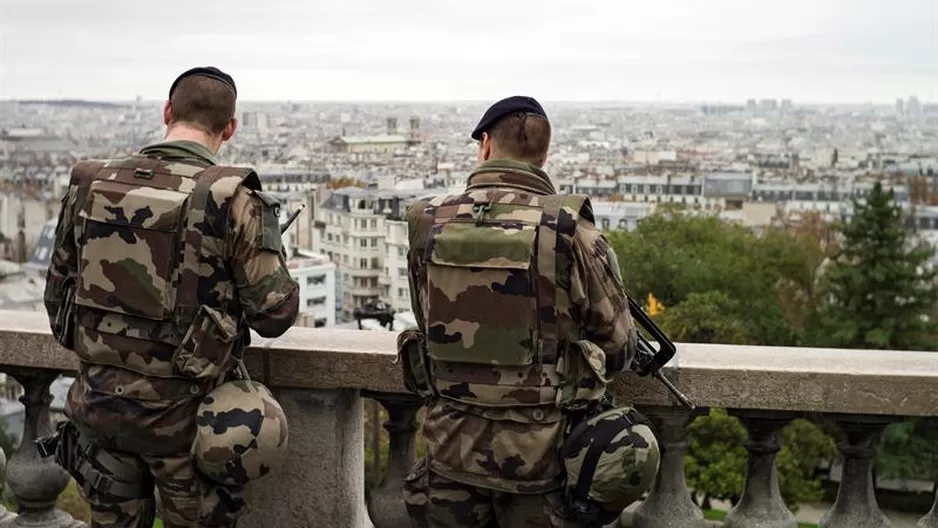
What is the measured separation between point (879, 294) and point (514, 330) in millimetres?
45941

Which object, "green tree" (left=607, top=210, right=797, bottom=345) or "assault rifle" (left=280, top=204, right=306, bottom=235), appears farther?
"green tree" (left=607, top=210, right=797, bottom=345)

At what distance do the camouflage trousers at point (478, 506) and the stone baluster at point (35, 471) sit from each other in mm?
1685

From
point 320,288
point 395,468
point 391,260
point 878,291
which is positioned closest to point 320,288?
point 320,288

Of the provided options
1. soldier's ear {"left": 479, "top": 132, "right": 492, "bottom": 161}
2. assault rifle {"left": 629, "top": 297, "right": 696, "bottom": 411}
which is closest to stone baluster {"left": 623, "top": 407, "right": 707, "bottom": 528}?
assault rifle {"left": 629, "top": 297, "right": 696, "bottom": 411}

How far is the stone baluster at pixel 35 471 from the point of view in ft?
16.5

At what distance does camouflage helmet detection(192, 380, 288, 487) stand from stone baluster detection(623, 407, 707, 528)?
1.34 m

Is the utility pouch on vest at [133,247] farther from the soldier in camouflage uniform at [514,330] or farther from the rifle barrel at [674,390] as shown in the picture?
the rifle barrel at [674,390]

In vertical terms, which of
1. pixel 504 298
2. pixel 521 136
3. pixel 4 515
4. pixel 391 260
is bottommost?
pixel 391 260

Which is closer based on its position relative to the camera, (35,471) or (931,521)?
(931,521)

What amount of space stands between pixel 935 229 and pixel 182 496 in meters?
116

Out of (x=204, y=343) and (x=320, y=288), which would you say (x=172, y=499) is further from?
(x=320, y=288)

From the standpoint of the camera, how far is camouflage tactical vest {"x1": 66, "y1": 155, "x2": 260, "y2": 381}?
4043mm

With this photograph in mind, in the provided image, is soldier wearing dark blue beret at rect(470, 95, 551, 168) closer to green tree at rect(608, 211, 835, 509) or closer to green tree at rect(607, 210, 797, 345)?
green tree at rect(608, 211, 835, 509)

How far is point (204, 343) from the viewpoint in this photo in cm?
406
